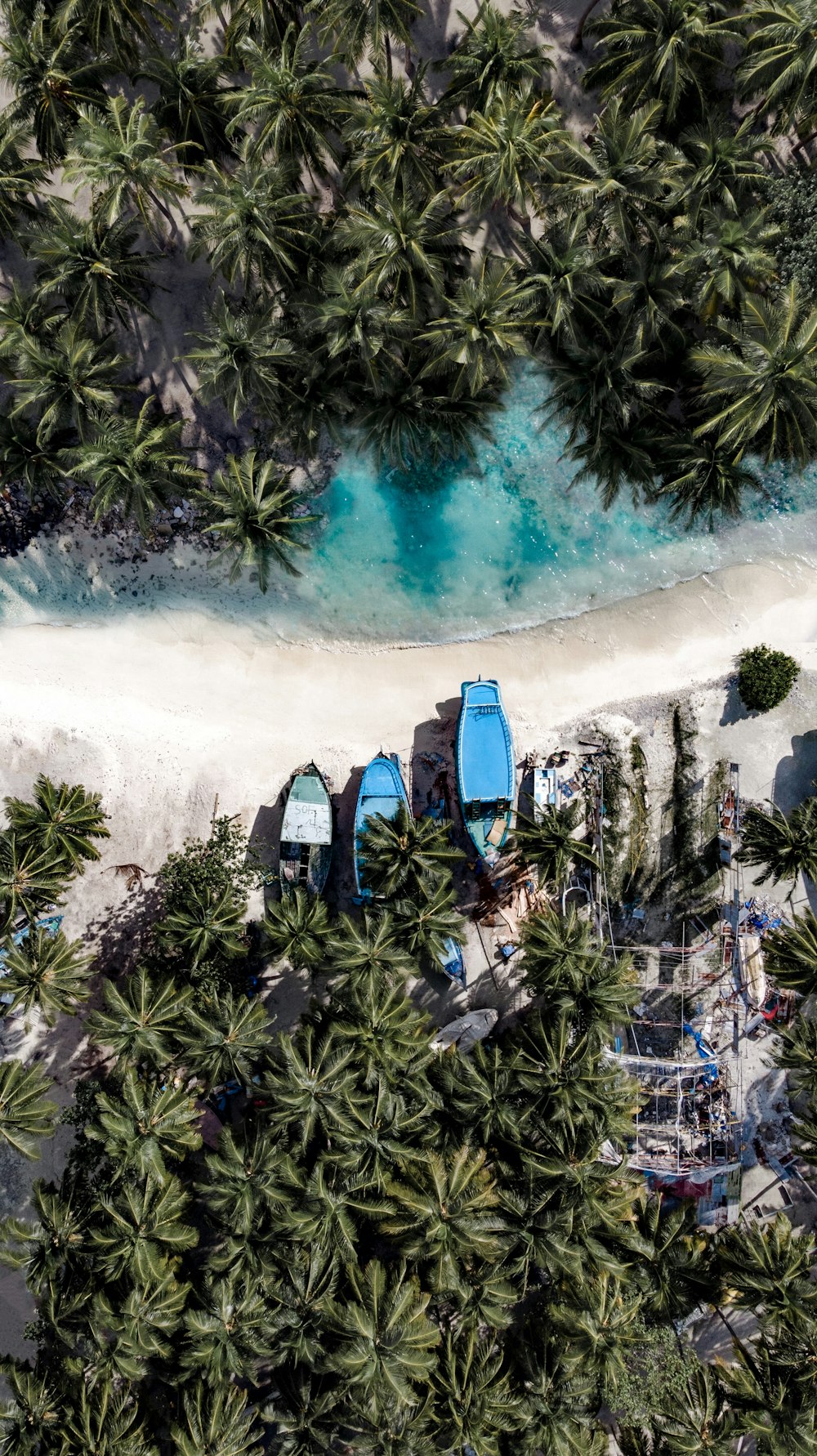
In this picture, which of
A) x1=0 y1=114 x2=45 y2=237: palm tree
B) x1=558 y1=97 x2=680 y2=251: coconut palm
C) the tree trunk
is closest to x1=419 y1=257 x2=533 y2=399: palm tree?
x1=558 y1=97 x2=680 y2=251: coconut palm

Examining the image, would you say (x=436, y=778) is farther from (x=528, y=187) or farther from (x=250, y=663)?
(x=528, y=187)

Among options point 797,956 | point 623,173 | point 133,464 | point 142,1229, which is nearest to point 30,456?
point 133,464

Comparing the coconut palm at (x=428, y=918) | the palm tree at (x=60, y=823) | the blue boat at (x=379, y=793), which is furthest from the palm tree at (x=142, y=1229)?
the blue boat at (x=379, y=793)

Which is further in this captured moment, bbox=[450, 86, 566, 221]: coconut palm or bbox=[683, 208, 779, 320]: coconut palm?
bbox=[683, 208, 779, 320]: coconut palm

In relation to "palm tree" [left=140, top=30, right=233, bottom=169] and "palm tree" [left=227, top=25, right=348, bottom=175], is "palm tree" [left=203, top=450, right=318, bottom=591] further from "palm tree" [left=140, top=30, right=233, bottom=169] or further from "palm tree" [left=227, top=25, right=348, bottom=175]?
"palm tree" [left=140, top=30, right=233, bottom=169]

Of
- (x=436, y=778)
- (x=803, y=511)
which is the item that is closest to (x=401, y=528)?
(x=436, y=778)

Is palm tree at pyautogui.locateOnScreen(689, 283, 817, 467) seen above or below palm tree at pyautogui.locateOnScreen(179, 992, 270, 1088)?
above

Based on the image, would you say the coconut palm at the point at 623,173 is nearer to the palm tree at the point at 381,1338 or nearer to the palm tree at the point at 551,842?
the palm tree at the point at 551,842
